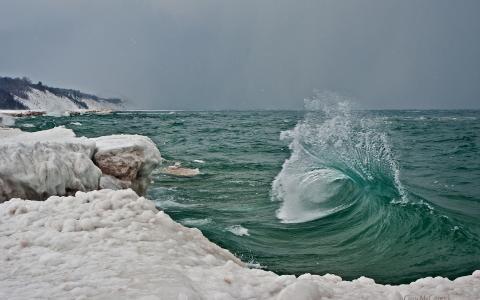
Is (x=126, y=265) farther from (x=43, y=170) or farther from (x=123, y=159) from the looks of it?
(x=123, y=159)

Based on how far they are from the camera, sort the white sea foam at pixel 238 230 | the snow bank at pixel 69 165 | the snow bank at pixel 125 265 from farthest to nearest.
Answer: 1. the white sea foam at pixel 238 230
2. the snow bank at pixel 69 165
3. the snow bank at pixel 125 265

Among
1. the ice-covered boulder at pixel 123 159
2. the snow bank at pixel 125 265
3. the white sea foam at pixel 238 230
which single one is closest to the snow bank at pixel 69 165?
the ice-covered boulder at pixel 123 159

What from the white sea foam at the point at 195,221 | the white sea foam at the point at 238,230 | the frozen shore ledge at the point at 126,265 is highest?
the frozen shore ledge at the point at 126,265

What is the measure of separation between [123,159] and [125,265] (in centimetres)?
694

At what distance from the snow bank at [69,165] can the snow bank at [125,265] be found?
2186 millimetres

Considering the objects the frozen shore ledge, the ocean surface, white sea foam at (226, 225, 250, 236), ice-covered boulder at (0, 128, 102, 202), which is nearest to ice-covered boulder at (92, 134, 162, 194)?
ice-covered boulder at (0, 128, 102, 202)

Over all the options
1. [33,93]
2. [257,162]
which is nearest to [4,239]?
[257,162]

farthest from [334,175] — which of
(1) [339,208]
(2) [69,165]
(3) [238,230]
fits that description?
(2) [69,165]

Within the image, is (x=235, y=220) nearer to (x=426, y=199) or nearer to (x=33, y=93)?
(x=426, y=199)

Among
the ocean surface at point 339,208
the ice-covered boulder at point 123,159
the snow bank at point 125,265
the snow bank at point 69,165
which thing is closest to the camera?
the snow bank at point 125,265

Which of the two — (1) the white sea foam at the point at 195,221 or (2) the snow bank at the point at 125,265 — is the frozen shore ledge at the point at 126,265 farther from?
(1) the white sea foam at the point at 195,221

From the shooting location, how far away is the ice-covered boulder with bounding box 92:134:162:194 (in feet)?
33.4

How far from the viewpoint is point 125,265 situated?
366 centimetres

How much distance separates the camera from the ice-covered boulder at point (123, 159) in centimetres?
1019
